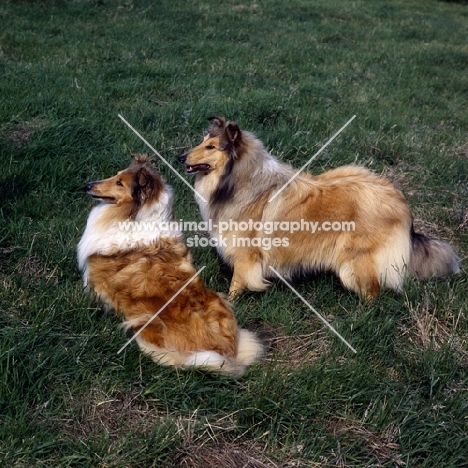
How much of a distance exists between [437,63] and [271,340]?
32.2 feet

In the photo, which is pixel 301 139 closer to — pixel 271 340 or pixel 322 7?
pixel 271 340

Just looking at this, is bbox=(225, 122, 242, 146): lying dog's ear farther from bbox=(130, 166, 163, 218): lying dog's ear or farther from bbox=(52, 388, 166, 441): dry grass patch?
bbox=(52, 388, 166, 441): dry grass patch

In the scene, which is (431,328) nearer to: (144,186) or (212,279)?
(212,279)

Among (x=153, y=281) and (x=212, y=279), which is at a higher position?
(x=153, y=281)

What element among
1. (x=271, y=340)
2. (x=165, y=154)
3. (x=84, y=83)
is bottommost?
(x=271, y=340)

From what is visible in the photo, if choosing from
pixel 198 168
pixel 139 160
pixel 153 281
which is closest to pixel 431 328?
pixel 153 281

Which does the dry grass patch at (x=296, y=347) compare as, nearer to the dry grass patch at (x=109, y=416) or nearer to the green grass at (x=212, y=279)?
the green grass at (x=212, y=279)

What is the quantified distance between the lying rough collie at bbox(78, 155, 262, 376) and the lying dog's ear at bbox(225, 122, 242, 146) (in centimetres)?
69

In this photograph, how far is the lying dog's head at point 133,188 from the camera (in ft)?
11.5

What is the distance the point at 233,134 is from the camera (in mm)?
3949

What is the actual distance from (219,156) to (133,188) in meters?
0.83

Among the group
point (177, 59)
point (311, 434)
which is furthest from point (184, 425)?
point (177, 59)

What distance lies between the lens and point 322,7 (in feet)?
48.0

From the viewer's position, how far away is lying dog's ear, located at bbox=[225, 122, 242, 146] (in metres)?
3.90
